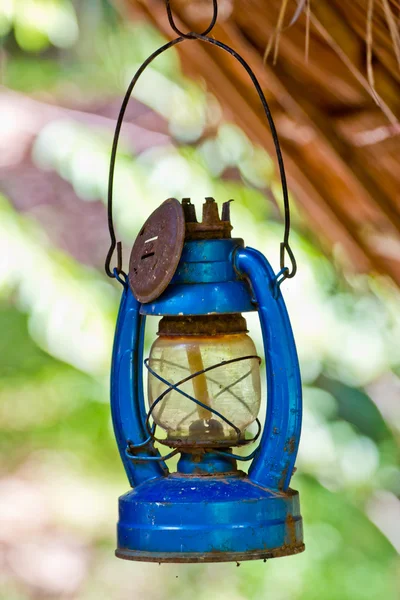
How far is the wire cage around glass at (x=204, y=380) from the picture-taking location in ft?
4.44

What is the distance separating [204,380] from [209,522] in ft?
0.68

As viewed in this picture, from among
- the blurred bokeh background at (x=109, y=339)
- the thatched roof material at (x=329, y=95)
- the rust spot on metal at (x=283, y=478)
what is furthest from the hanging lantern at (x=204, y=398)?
the blurred bokeh background at (x=109, y=339)

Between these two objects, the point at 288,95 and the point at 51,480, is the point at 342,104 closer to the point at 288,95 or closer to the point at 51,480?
the point at 288,95

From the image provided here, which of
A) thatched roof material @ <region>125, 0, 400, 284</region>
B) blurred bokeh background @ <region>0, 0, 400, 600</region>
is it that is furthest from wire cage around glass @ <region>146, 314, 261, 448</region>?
blurred bokeh background @ <region>0, 0, 400, 600</region>

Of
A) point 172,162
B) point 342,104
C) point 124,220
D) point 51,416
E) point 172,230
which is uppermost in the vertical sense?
point 172,162

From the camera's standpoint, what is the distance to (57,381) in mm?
3787

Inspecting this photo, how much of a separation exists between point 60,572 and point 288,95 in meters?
2.26

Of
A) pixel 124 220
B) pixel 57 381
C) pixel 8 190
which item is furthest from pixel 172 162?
pixel 57 381

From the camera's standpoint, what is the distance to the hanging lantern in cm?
128

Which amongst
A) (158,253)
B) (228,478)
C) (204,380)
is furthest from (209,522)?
(158,253)

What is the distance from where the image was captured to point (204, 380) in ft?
4.53

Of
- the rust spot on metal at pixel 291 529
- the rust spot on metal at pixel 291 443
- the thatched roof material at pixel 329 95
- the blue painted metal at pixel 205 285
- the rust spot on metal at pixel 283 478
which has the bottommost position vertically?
the rust spot on metal at pixel 291 529

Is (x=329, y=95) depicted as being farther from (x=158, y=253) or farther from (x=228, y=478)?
(x=228, y=478)

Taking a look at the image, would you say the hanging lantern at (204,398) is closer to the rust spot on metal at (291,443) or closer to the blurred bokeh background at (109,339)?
→ the rust spot on metal at (291,443)
